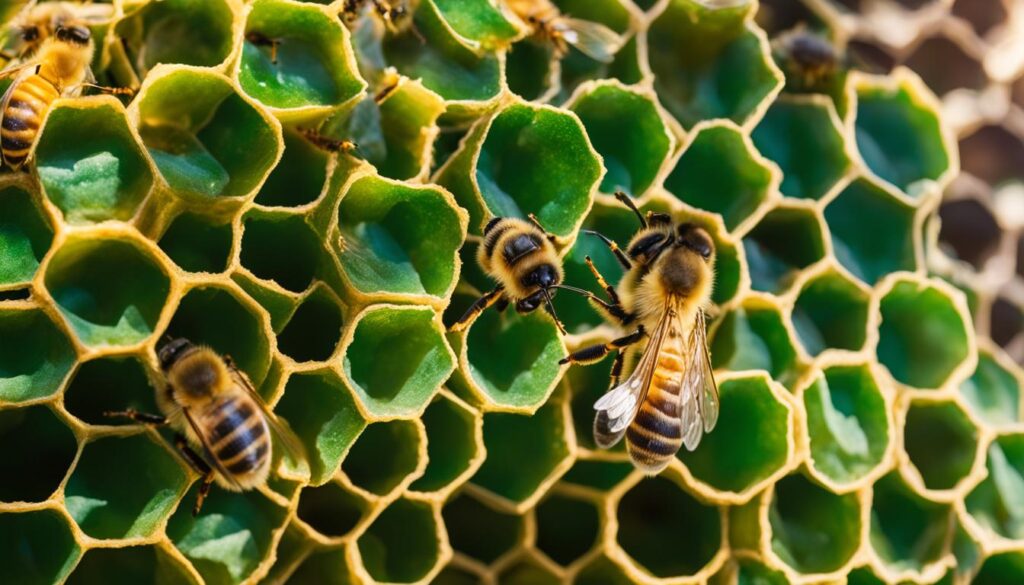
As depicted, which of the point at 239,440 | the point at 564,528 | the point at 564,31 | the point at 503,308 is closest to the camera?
the point at 239,440

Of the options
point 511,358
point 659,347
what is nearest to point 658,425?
point 659,347

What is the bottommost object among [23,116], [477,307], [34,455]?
[34,455]

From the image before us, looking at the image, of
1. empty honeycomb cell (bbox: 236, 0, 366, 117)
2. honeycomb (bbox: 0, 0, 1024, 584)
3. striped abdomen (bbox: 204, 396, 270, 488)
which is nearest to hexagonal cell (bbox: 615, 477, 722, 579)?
honeycomb (bbox: 0, 0, 1024, 584)

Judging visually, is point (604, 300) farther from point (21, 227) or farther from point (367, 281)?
point (21, 227)

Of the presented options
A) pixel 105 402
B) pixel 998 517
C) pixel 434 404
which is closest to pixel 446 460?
pixel 434 404

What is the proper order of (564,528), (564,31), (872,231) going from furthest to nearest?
(872,231), (564,528), (564,31)

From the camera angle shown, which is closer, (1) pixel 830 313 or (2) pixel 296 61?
(2) pixel 296 61

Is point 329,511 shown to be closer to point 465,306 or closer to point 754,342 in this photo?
point 465,306
